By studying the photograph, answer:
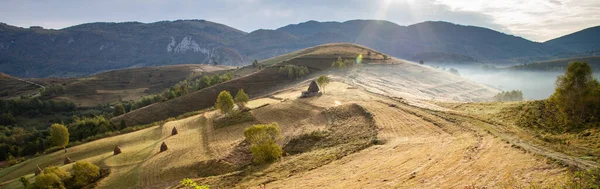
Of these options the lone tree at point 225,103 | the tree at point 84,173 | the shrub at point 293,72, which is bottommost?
the tree at point 84,173

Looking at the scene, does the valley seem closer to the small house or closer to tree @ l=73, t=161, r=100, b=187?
tree @ l=73, t=161, r=100, b=187

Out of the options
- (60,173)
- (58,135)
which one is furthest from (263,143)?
(58,135)

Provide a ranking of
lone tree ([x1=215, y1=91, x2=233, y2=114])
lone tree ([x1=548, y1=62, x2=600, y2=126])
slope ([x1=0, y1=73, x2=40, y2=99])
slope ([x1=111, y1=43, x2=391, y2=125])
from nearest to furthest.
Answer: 1. lone tree ([x1=548, y1=62, x2=600, y2=126])
2. lone tree ([x1=215, y1=91, x2=233, y2=114])
3. slope ([x1=111, y1=43, x2=391, y2=125])
4. slope ([x1=0, y1=73, x2=40, y2=99])

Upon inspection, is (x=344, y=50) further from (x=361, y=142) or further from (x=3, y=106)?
(x=3, y=106)

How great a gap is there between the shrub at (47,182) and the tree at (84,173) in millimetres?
1804

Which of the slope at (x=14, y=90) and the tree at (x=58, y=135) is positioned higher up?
the slope at (x=14, y=90)

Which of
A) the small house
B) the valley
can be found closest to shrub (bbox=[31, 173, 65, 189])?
the valley

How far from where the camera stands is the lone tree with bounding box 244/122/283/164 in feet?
109

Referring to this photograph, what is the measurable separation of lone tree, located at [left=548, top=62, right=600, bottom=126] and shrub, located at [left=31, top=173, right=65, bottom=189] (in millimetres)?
59357

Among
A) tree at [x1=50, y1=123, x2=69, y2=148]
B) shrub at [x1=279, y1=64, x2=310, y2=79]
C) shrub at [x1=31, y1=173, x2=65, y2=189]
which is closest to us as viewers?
shrub at [x1=31, y1=173, x2=65, y2=189]

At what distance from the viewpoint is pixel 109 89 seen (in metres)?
190

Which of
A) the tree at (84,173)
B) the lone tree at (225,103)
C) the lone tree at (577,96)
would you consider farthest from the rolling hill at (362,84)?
the lone tree at (577,96)

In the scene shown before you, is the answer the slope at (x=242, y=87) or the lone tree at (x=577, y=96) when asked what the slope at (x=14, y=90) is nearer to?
the slope at (x=242, y=87)

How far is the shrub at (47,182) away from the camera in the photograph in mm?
35156
